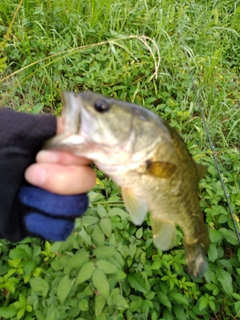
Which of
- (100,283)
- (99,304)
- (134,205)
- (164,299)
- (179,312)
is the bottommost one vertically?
(179,312)

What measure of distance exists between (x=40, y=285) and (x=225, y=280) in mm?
1242

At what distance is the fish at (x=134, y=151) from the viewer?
4.10 feet

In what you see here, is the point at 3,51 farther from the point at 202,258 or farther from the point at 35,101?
the point at 202,258

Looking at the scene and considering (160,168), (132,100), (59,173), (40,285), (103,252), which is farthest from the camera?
(132,100)

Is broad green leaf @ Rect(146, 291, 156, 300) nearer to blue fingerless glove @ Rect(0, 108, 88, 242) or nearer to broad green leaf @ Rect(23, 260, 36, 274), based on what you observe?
broad green leaf @ Rect(23, 260, 36, 274)

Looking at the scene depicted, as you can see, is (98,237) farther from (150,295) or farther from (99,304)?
(150,295)

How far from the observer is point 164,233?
64.9 inches

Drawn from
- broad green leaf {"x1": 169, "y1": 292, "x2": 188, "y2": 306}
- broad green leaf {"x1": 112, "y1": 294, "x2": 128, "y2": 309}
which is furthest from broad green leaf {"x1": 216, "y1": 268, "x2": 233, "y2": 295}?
broad green leaf {"x1": 112, "y1": 294, "x2": 128, "y2": 309}

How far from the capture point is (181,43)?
397 cm

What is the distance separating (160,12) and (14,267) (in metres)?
3.34

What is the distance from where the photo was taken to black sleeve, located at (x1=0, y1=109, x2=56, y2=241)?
131 centimetres

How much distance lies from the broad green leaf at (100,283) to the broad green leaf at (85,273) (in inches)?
0.9

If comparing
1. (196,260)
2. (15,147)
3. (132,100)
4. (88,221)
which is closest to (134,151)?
(15,147)

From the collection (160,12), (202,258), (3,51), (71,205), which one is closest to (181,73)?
(160,12)
